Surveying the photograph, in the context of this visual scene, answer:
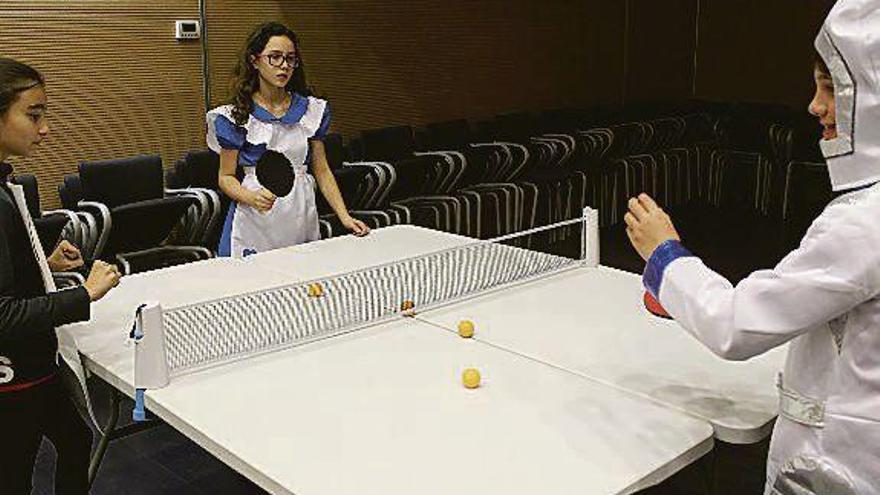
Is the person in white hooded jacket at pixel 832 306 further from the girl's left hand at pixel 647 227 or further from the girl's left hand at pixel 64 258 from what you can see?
the girl's left hand at pixel 64 258

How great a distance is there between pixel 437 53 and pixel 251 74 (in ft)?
15.6

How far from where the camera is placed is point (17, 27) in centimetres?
565

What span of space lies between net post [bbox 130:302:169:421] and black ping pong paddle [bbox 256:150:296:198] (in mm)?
1761

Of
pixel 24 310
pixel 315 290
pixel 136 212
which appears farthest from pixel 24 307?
pixel 136 212

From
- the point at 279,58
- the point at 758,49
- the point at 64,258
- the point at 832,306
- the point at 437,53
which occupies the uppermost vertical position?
the point at 758,49

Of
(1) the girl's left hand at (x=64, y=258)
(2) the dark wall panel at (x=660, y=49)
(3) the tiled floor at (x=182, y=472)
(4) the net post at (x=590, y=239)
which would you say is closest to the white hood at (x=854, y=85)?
(4) the net post at (x=590, y=239)

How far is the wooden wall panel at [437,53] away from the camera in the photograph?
287 inches

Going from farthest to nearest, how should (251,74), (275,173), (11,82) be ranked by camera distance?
(275,173)
(251,74)
(11,82)

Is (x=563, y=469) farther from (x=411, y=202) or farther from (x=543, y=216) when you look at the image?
(x=543, y=216)

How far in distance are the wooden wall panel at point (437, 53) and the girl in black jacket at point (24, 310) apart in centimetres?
445

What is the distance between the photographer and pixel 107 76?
6.17 metres

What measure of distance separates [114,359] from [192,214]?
10.2 feet

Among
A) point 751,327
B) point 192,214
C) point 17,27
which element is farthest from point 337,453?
point 17,27

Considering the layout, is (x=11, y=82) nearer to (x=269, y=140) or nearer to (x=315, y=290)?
(x=315, y=290)
